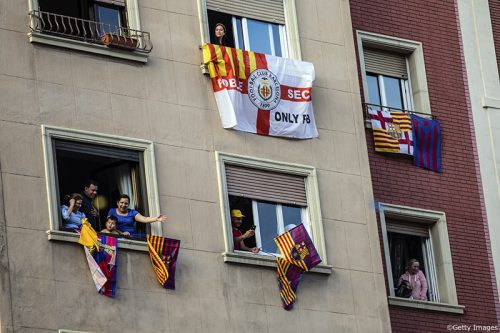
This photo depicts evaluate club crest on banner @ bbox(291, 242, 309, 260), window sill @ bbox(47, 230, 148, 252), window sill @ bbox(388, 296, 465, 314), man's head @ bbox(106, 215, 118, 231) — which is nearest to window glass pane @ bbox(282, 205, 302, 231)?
club crest on banner @ bbox(291, 242, 309, 260)

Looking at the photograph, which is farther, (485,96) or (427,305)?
(485,96)

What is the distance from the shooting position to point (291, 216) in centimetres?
3375

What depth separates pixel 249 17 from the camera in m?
34.9

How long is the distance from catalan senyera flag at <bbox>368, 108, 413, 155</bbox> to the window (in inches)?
262

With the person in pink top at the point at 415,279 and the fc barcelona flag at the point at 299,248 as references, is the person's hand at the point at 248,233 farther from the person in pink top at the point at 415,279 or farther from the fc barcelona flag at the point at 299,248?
the person in pink top at the point at 415,279

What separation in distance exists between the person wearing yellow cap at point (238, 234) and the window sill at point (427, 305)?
12.7 ft

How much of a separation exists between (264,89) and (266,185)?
1.78 m

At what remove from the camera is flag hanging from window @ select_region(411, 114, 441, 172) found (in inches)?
1476

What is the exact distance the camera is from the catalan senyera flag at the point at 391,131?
121 feet

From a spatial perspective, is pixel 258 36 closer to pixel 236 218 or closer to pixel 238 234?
pixel 236 218

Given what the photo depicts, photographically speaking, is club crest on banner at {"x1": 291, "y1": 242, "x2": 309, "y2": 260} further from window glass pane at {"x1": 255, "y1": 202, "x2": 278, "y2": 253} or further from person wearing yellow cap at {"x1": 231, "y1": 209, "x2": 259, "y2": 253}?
person wearing yellow cap at {"x1": 231, "y1": 209, "x2": 259, "y2": 253}

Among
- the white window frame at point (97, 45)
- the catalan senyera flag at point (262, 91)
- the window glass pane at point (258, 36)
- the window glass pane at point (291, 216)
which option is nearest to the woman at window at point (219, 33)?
the catalan senyera flag at point (262, 91)

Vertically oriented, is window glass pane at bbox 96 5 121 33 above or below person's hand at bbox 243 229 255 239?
above

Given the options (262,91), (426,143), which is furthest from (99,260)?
(426,143)
